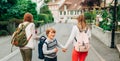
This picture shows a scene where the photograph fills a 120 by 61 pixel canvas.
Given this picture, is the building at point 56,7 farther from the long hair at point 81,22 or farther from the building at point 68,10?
the long hair at point 81,22

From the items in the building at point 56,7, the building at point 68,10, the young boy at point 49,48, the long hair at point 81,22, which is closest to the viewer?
the young boy at point 49,48

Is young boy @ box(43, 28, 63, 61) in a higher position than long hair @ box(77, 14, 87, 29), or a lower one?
lower

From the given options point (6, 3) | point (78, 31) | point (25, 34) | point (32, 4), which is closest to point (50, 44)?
point (78, 31)

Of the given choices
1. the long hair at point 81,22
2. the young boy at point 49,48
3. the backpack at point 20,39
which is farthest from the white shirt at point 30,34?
the long hair at point 81,22

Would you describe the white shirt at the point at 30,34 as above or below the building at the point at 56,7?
above

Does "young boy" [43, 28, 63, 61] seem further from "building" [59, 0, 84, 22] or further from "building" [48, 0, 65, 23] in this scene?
"building" [48, 0, 65, 23]

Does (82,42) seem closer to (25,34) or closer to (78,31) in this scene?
(78,31)

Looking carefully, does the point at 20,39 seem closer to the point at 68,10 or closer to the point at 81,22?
the point at 81,22

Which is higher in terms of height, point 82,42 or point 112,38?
point 82,42

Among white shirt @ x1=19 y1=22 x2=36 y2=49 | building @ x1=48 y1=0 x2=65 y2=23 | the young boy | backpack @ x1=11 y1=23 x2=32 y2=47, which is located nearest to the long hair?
the young boy

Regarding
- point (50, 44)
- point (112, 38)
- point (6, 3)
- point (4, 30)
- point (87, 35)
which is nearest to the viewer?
point (50, 44)

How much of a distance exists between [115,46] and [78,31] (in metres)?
11.8

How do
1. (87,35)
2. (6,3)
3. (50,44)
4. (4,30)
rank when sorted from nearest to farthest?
(50,44)
(87,35)
(4,30)
(6,3)

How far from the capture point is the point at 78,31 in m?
9.95
